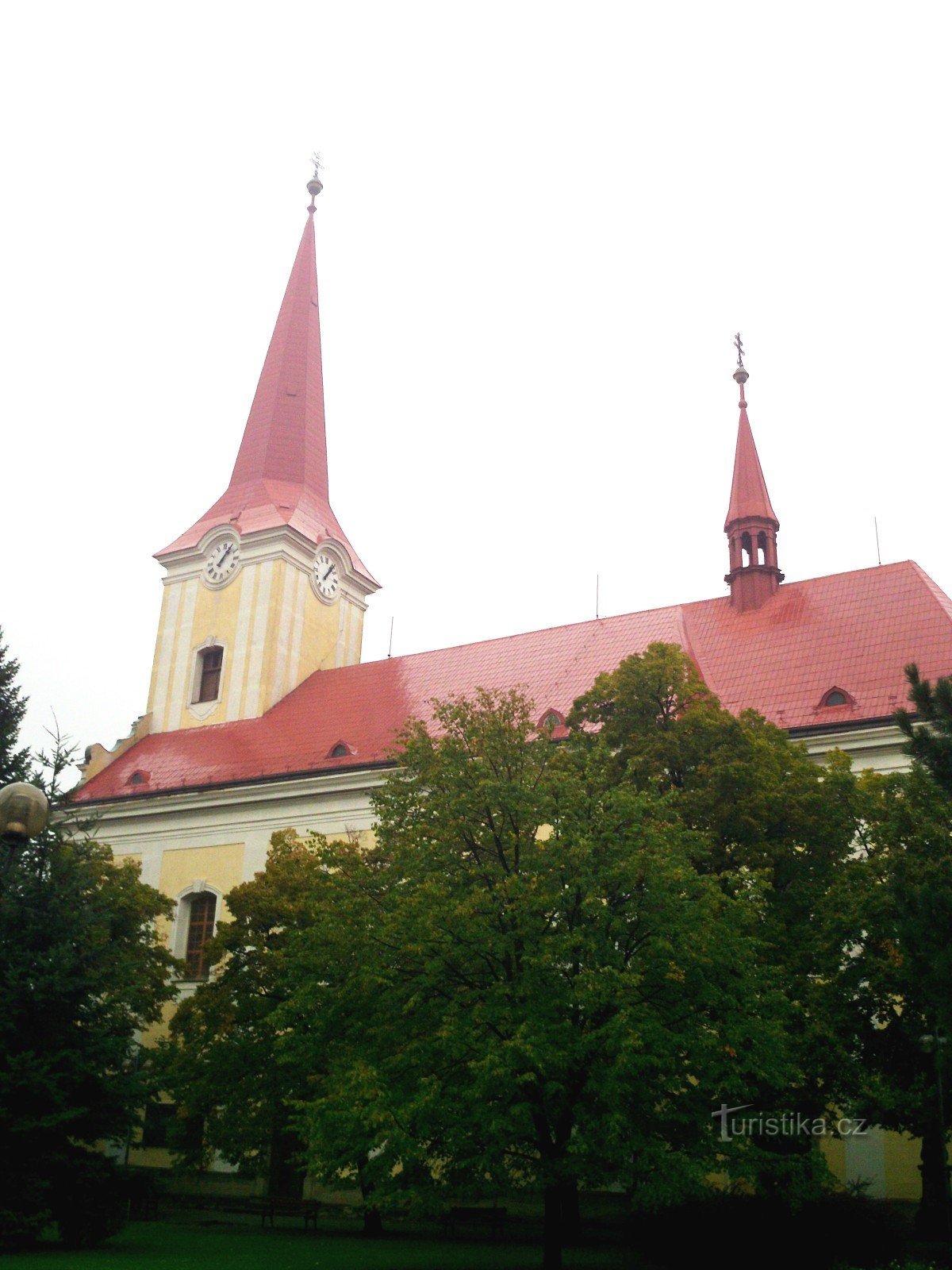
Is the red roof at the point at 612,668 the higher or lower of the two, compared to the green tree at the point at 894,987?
higher

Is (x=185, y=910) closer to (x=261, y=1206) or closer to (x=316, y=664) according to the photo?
(x=316, y=664)

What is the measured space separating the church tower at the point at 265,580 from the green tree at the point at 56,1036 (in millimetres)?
20239

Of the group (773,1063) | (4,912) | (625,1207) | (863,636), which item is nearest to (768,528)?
(863,636)

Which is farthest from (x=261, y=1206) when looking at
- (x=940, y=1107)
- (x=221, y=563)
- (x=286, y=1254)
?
(x=221, y=563)

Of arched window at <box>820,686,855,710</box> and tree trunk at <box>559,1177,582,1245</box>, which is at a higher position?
arched window at <box>820,686,855,710</box>

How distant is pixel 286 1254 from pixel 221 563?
89.0 feet

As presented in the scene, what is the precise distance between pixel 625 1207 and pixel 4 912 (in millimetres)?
12961

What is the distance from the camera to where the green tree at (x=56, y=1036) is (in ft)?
54.7

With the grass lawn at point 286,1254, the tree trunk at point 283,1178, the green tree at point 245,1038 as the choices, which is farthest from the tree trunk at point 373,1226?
the tree trunk at point 283,1178

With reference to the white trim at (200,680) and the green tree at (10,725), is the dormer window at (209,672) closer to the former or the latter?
the white trim at (200,680)

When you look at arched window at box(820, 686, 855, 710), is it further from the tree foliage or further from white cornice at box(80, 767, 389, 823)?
white cornice at box(80, 767, 389, 823)

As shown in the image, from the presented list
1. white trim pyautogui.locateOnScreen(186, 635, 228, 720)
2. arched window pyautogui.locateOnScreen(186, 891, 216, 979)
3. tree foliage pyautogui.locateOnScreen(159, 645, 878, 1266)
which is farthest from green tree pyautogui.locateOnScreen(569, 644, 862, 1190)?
white trim pyautogui.locateOnScreen(186, 635, 228, 720)

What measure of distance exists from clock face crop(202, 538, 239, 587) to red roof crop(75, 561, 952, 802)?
16.8 ft

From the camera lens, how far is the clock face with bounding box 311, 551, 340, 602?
41.9 meters
